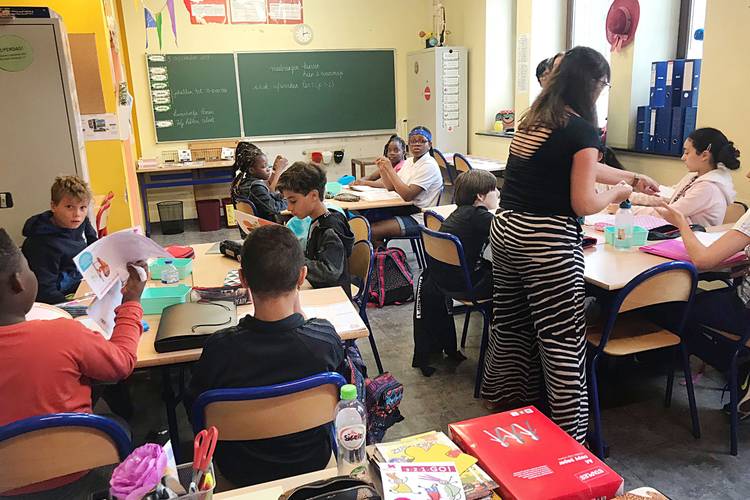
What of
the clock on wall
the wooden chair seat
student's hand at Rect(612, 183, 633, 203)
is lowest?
the wooden chair seat

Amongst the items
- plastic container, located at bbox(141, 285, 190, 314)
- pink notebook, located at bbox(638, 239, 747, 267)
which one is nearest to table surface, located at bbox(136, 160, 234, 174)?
plastic container, located at bbox(141, 285, 190, 314)

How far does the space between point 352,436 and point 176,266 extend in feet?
5.58

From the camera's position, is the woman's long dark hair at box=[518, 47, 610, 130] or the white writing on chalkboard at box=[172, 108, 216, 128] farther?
the white writing on chalkboard at box=[172, 108, 216, 128]

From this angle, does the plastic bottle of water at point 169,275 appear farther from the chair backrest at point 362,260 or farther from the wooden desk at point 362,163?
the wooden desk at point 362,163

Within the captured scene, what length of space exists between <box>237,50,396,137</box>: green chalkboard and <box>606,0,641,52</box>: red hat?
3.47 meters

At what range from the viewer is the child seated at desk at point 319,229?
250cm

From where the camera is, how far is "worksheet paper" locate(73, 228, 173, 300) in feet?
5.33

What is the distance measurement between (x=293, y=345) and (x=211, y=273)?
4.22 feet

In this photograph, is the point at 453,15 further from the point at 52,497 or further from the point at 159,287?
the point at 52,497

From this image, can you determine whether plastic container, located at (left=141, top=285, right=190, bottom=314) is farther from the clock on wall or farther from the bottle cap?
the clock on wall

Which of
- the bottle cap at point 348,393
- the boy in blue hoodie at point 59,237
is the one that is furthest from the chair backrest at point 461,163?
the bottle cap at point 348,393

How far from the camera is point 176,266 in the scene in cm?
260

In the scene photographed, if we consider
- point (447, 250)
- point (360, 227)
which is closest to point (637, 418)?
point (447, 250)

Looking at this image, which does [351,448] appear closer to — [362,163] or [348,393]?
[348,393]
